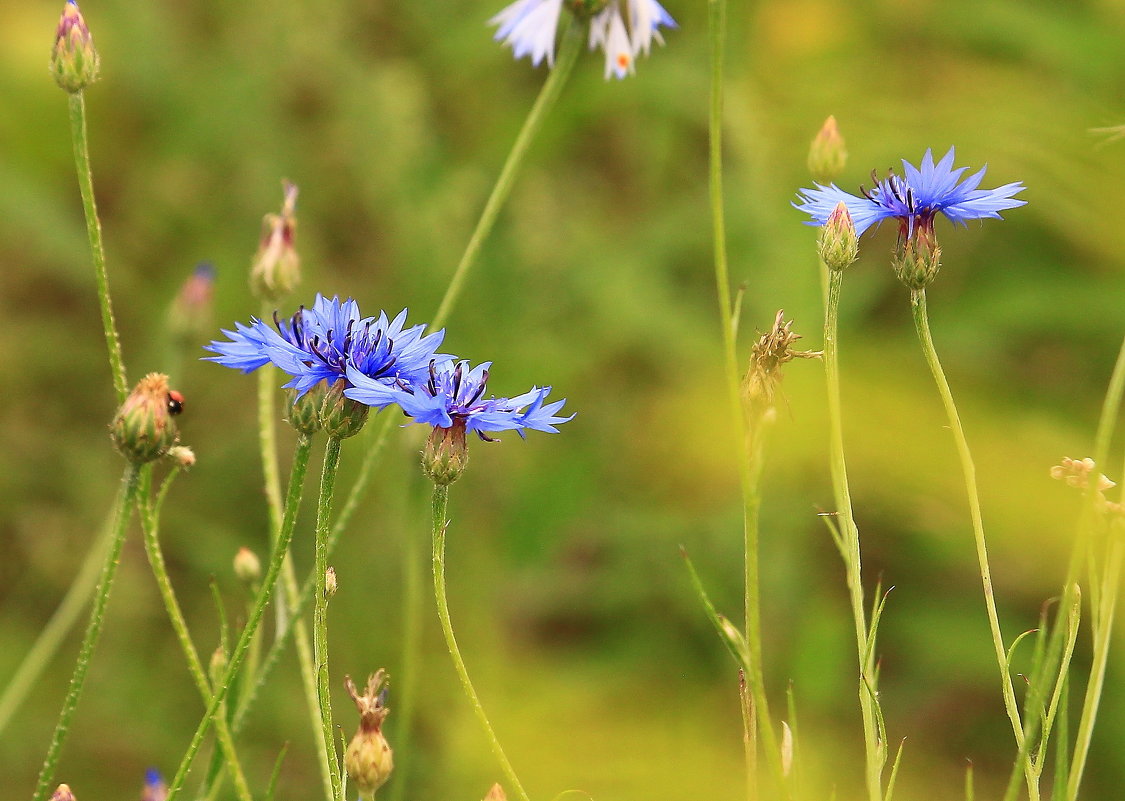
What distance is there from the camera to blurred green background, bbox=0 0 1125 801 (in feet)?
4.60

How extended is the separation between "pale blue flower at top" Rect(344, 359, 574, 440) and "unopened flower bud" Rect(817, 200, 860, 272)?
0.15m

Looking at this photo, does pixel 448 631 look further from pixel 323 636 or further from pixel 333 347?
pixel 333 347

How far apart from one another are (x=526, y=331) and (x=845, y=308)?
41cm

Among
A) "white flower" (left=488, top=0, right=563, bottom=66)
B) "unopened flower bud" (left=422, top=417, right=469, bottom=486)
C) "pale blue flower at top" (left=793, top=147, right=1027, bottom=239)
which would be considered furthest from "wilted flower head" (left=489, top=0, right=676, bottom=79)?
"unopened flower bud" (left=422, top=417, right=469, bottom=486)

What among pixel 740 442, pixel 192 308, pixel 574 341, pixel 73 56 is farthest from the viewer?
pixel 574 341

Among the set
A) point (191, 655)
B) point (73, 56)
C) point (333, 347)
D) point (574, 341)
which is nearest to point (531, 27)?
point (73, 56)

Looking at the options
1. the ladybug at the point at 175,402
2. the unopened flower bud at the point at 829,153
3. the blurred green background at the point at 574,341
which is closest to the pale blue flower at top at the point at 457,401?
the ladybug at the point at 175,402

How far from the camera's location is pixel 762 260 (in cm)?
160

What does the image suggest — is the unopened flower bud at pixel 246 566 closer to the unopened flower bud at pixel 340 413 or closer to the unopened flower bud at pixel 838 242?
the unopened flower bud at pixel 340 413

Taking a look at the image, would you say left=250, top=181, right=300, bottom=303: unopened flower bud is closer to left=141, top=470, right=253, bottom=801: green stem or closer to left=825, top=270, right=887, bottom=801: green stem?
left=141, top=470, right=253, bottom=801: green stem

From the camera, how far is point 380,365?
0.59 m

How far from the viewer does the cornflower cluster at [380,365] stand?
1.81 feet

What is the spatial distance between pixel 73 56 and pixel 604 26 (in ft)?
1.24

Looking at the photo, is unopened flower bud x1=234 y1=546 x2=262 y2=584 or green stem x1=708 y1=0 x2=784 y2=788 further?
unopened flower bud x1=234 y1=546 x2=262 y2=584
